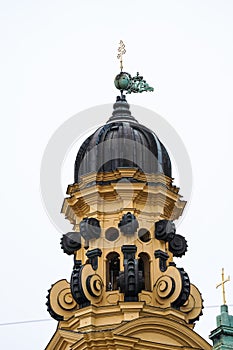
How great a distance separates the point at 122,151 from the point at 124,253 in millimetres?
4304

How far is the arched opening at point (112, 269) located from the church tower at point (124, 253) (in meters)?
0.04

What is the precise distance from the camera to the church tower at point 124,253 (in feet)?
130

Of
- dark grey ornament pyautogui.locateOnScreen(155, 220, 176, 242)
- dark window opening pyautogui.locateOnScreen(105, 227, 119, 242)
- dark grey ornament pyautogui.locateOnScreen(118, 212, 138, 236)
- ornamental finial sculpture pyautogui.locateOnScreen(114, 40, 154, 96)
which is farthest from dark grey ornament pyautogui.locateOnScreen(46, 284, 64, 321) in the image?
ornamental finial sculpture pyautogui.locateOnScreen(114, 40, 154, 96)

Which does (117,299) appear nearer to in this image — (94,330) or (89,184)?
(94,330)

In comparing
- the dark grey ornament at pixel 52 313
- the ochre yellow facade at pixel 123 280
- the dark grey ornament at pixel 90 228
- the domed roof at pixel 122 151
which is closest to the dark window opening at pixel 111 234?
the ochre yellow facade at pixel 123 280

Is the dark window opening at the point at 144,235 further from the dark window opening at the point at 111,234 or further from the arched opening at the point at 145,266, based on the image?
the dark window opening at the point at 111,234

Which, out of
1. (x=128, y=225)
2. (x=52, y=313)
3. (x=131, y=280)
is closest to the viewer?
(x=131, y=280)

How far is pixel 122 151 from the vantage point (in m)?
43.2

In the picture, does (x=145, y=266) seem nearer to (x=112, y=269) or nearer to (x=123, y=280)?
(x=112, y=269)

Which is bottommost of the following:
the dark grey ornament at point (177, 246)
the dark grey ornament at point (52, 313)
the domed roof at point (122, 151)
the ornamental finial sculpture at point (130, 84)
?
the dark grey ornament at point (52, 313)

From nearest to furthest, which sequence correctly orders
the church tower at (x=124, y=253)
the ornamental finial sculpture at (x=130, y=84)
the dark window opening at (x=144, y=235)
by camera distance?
the church tower at (x=124, y=253) → the dark window opening at (x=144, y=235) → the ornamental finial sculpture at (x=130, y=84)

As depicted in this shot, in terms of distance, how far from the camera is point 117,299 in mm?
40562

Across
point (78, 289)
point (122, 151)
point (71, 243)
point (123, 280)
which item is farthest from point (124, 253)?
point (122, 151)

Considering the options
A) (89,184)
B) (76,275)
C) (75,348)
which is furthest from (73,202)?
(75,348)
